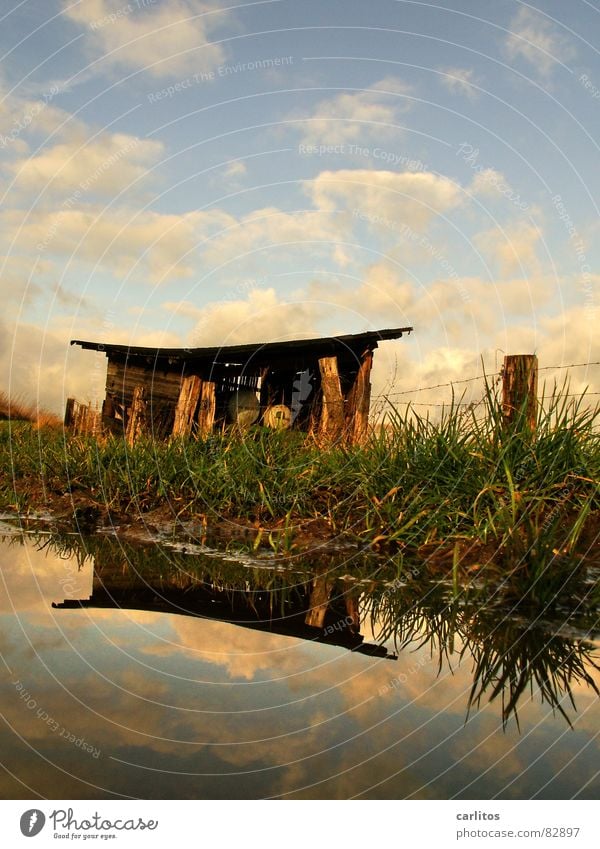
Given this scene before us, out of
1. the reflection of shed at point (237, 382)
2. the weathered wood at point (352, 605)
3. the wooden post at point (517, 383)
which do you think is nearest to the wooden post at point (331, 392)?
the reflection of shed at point (237, 382)

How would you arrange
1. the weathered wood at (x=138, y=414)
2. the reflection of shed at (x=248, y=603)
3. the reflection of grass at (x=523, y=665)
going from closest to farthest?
the reflection of grass at (x=523, y=665) → the reflection of shed at (x=248, y=603) → the weathered wood at (x=138, y=414)

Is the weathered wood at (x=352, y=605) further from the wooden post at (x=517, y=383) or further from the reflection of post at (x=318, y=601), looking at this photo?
the wooden post at (x=517, y=383)

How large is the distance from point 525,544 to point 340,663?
70.3 inches

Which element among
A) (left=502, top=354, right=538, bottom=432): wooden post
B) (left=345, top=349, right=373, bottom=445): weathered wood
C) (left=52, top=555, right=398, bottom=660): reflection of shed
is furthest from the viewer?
(left=345, top=349, right=373, bottom=445): weathered wood

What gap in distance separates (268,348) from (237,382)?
2.88 metres

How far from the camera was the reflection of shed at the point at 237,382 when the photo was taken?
49.2 feet

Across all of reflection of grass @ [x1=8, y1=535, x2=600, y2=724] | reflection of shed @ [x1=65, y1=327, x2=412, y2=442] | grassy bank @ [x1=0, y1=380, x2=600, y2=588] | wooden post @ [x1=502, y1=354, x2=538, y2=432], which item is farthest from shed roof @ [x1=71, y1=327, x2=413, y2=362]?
reflection of grass @ [x1=8, y1=535, x2=600, y2=724]

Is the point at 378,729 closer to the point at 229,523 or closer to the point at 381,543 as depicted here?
the point at 381,543

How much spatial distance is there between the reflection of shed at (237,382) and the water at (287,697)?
986cm

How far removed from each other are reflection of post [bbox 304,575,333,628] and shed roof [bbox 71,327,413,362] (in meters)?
10.1

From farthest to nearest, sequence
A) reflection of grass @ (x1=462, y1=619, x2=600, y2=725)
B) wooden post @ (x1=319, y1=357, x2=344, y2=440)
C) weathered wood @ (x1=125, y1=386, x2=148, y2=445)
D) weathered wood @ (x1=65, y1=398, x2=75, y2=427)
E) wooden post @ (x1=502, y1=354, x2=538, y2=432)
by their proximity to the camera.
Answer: weathered wood @ (x1=65, y1=398, x2=75, y2=427) → weathered wood @ (x1=125, y1=386, x2=148, y2=445) → wooden post @ (x1=319, y1=357, x2=344, y2=440) → wooden post @ (x1=502, y1=354, x2=538, y2=432) → reflection of grass @ (x1=462, y1=619, x2=600, y2=725)

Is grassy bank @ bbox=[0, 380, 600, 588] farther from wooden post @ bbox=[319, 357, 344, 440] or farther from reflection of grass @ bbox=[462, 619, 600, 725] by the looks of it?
wooden post @ bbox=[319, 357, 344, 440]

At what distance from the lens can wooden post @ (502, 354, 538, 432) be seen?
6484mm

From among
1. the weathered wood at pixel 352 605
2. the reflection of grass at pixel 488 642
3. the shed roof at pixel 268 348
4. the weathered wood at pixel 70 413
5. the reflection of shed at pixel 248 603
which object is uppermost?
the shed roof at pixel 268 348
